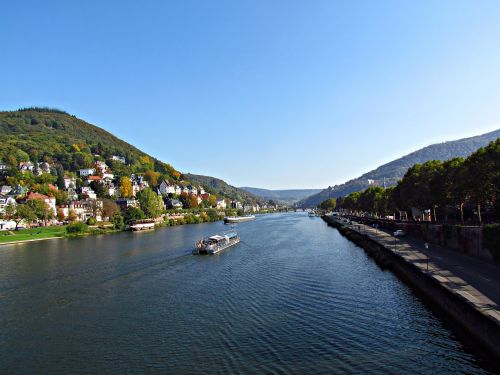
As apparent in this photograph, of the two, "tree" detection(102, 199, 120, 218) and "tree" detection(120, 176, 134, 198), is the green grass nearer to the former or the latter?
"tree" detection(102, 199, 120, 218)

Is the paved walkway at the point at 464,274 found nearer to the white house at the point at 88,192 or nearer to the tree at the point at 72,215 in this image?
the tree at the point at 72,215

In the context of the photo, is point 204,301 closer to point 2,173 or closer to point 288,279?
point 288,279

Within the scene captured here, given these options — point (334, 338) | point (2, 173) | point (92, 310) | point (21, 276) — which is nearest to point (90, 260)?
point (21, 276)

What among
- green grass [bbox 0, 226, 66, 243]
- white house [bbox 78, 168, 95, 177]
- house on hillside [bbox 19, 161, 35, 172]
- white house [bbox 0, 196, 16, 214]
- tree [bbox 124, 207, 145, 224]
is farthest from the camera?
white house [bbox 78, 168, 95, 177]

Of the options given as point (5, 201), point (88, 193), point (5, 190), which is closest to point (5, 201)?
point (5, 201)

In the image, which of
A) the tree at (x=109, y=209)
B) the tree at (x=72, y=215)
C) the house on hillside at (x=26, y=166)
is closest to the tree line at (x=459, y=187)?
the tree at (x=109, y=209)

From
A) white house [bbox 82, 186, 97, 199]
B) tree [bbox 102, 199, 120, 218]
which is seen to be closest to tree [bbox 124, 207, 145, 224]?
tree [bbox 102, 199, 120, 218]
